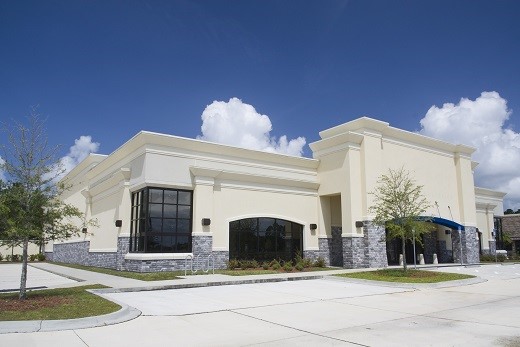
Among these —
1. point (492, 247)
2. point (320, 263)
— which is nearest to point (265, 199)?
point (320, 263)

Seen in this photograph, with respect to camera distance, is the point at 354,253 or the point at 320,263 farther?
the point at 320,263

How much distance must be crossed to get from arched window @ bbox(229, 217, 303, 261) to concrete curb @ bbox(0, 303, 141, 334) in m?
15.0

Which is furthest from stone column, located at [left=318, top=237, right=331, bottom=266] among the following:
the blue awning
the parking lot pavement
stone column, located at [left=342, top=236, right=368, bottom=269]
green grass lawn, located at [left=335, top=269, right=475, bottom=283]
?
the parking lot pavement

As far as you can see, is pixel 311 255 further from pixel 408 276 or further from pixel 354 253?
pixel 408 276

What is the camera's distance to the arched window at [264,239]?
24984mm

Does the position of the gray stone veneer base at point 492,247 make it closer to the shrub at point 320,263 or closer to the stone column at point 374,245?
the stone column at point 374,245

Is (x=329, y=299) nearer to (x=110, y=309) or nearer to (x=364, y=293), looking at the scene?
(x=364, y=293)

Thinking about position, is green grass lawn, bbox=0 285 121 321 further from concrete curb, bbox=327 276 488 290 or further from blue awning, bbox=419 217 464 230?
blue awning, bbox=419 217 464 230

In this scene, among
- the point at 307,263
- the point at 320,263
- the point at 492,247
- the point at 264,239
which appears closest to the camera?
the point at 307,263

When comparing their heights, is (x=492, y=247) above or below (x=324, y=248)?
below

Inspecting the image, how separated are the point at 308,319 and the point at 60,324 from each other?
17.6 ft

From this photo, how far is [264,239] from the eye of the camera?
26.0m

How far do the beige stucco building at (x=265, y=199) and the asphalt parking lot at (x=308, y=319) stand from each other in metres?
7.71

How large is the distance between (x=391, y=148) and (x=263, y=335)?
2242cm
